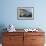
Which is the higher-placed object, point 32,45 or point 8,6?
point 8,6

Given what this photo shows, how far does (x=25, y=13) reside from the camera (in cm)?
426

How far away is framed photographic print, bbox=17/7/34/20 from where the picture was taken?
423 centimetres

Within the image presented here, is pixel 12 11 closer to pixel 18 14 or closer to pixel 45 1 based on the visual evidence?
pixel 18 14

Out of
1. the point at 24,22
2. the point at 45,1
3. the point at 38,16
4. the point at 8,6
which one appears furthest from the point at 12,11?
the point at 45,1

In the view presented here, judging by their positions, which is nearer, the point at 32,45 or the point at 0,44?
the point at 32,45

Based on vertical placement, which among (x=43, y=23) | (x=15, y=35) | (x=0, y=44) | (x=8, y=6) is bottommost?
(x=0, y=44)

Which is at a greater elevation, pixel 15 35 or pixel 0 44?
pixel 15 35

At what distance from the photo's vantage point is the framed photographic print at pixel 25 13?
4.23 metres

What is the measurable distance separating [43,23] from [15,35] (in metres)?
1.13

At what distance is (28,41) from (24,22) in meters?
0.79

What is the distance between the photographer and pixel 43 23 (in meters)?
4.28

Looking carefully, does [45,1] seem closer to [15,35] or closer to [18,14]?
[18,14]

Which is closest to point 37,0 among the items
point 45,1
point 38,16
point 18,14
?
point 45,1

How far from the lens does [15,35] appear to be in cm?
375
